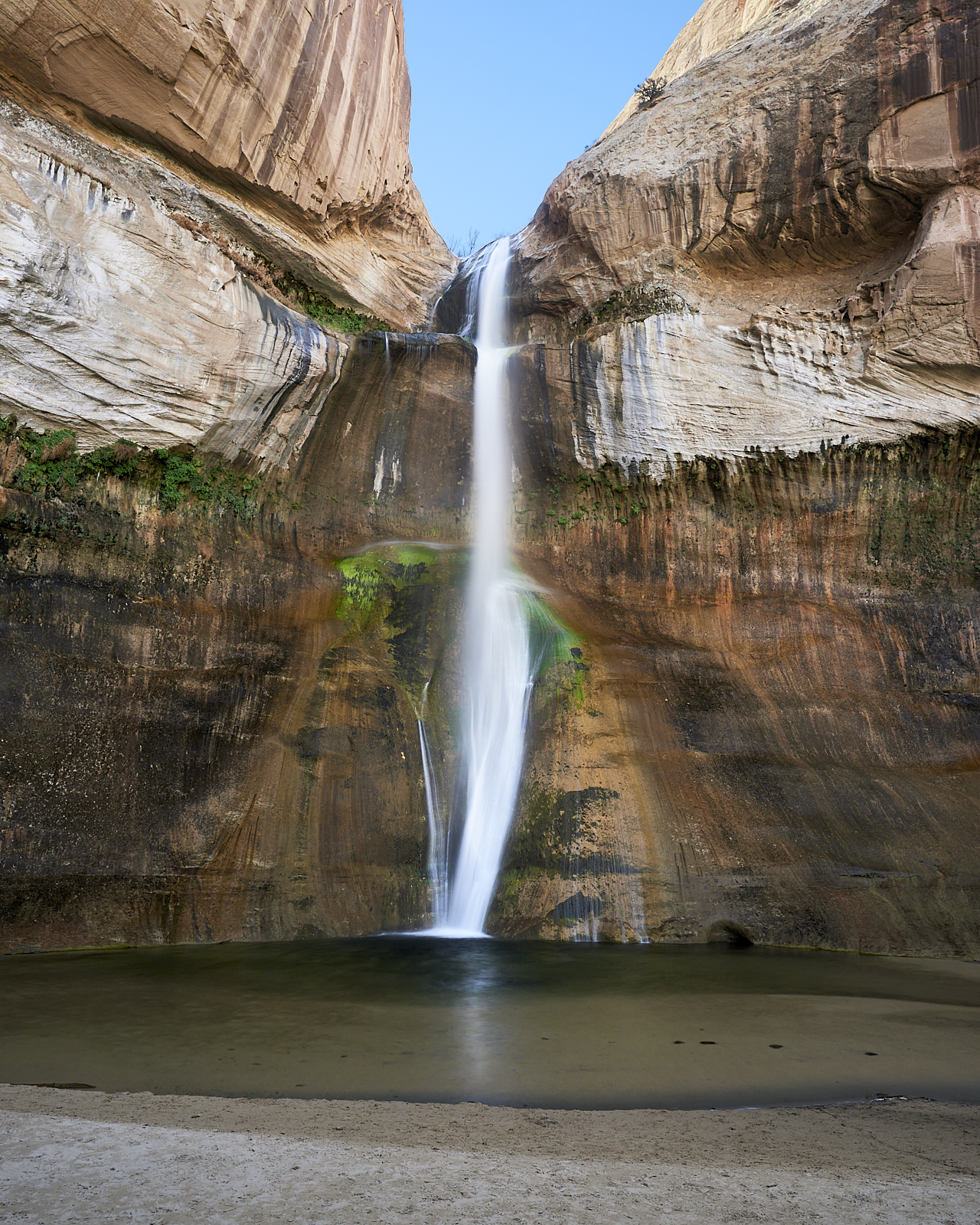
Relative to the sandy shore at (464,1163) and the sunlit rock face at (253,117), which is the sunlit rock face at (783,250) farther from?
the sandy shore at (464,1163)

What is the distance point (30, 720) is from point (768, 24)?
1753 centimetres

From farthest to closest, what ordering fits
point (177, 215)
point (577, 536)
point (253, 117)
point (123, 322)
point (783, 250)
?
1. point (577, 536)
2. point (783, 250)
3. point (253, 117)
4. point (177, 215)
5. point (123, 322)

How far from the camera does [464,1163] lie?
3062 mm

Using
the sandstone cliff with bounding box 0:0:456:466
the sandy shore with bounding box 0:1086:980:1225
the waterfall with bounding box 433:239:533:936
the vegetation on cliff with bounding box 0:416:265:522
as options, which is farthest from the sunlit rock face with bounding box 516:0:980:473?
the sandy shore with bounding box 0:1086:980:1225

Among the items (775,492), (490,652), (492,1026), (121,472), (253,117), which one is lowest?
(492,1026)

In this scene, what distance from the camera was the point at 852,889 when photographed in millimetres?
9633

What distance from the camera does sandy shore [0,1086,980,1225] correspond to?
2.59 m

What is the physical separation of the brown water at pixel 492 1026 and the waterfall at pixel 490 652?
1668 mm

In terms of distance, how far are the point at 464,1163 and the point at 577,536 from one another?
11118 millimetres

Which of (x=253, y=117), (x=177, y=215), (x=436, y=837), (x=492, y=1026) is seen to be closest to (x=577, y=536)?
(x=436, y=837)

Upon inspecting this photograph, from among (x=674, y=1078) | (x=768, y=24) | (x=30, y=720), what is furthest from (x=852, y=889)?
(x=768, y=24)

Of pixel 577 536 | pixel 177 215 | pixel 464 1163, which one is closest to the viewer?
pixel 464 1163

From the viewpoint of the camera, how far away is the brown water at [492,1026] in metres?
4.53

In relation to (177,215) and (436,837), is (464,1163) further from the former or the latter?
(177,215)
